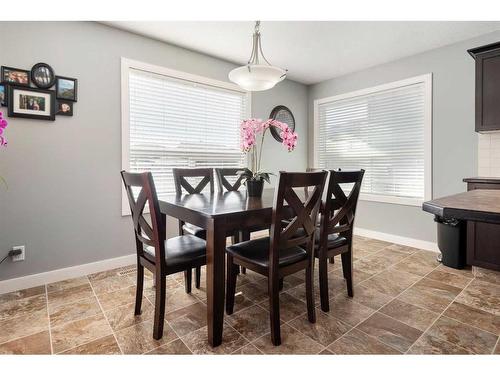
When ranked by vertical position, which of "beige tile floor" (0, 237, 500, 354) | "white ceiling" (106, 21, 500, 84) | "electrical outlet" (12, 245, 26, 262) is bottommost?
"beige tile floor" (0, 237, 500, 354)

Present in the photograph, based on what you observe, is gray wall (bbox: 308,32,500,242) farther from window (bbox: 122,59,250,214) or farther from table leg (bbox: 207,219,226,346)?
table leg (bbox: 207,219,226,346)

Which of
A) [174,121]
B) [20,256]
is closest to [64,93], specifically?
[174,121]

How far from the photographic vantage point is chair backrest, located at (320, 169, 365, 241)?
2020 millimetres

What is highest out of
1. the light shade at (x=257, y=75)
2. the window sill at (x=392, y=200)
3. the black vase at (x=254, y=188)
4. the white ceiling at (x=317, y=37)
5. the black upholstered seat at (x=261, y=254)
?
the white ceiling at (x=317, y=37)

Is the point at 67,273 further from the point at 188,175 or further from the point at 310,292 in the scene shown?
the point at 310,292

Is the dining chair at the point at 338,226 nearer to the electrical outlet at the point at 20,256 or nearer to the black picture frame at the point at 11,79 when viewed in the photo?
the electrical outlet at the point at 20,256

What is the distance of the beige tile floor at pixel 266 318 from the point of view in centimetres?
165

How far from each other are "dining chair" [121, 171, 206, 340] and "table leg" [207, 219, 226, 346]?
265mm

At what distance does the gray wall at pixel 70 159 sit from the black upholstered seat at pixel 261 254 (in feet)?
5.51

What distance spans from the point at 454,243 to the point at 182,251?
279 cm

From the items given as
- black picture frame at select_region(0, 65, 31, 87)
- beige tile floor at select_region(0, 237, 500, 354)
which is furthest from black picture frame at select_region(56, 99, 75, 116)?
beige tile floor at select_region(0, 237, 500, 354)

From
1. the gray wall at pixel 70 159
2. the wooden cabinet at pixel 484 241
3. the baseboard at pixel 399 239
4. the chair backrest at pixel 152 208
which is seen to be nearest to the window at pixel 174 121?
the gray wall at pixel 70 159

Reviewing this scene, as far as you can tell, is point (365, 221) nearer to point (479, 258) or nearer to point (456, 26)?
point (479, 258)
